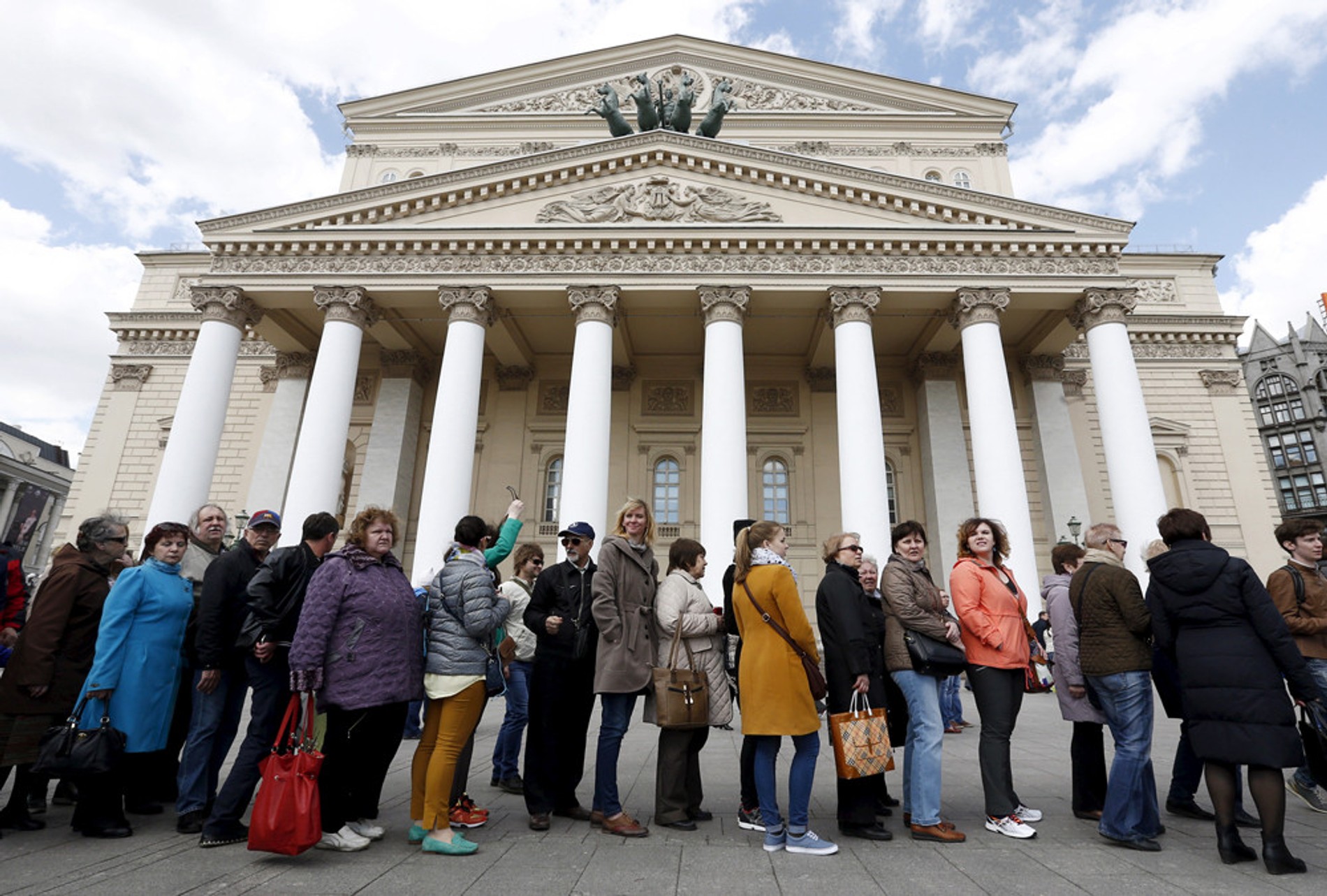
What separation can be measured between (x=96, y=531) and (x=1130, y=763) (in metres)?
6.73

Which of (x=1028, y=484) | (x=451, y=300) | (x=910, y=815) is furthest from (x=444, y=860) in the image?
(x=1028, y=484)

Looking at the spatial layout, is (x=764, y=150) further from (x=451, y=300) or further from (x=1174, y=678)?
(x=1174, y=678)

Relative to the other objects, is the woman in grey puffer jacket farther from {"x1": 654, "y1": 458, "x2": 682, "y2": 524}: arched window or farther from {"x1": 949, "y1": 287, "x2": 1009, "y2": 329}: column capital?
{"x1": 654, "y1": 458, "x2": 682, "y2": 524}: arched window

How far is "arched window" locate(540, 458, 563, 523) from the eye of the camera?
2006 cm

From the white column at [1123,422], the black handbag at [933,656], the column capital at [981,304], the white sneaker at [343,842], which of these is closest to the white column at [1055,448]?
the white column at [1123,422]

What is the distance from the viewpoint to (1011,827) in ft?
13.9

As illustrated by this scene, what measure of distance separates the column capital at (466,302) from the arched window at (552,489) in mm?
5360

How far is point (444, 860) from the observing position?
378 centimetres

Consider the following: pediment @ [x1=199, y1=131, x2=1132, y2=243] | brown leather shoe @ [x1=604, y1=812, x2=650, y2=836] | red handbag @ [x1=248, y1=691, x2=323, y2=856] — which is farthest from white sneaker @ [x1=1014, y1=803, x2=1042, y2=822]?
pediment @ [x1=199, y1=131, x2=1132, y2=243]

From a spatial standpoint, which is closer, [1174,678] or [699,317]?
[1174,678]

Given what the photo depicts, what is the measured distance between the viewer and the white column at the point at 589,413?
14.5 metres

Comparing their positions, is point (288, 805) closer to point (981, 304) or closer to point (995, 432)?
point (995, 432)

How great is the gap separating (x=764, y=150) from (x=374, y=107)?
59.1 feet

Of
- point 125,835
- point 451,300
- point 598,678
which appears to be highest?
point 451,300
